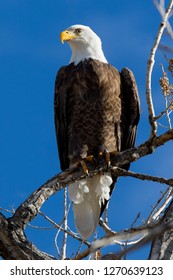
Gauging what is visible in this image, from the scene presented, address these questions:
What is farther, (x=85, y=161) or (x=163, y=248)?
(x=85, y=161)

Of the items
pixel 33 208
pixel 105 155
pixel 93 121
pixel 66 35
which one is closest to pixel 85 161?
pixel 105 155

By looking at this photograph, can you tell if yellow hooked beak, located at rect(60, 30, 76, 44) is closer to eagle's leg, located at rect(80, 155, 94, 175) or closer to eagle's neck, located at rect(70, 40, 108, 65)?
eagle's neck, located at rect(70, 40, 108, 65)

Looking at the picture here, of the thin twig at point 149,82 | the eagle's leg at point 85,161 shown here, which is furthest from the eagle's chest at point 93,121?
the thin twig at point 149,82

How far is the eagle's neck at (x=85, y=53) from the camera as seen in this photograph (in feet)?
22.0

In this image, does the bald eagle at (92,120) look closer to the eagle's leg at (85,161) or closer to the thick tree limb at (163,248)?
the eagle's leg at (85,161)

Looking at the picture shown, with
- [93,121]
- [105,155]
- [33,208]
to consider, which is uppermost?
[93,121]

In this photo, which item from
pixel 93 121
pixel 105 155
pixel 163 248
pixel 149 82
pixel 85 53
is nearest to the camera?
pixel 163 248

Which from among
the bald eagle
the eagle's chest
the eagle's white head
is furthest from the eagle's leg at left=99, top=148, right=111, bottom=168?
the eagle's white head

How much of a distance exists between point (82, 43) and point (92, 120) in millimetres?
1270

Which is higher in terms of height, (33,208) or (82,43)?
(82,43)

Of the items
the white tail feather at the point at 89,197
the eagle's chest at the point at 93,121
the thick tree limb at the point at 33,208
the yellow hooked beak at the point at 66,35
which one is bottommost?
the thick tree limb at the point at 33,208

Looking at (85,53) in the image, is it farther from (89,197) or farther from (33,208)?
(33,208)

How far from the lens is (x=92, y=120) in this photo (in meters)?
6.18
